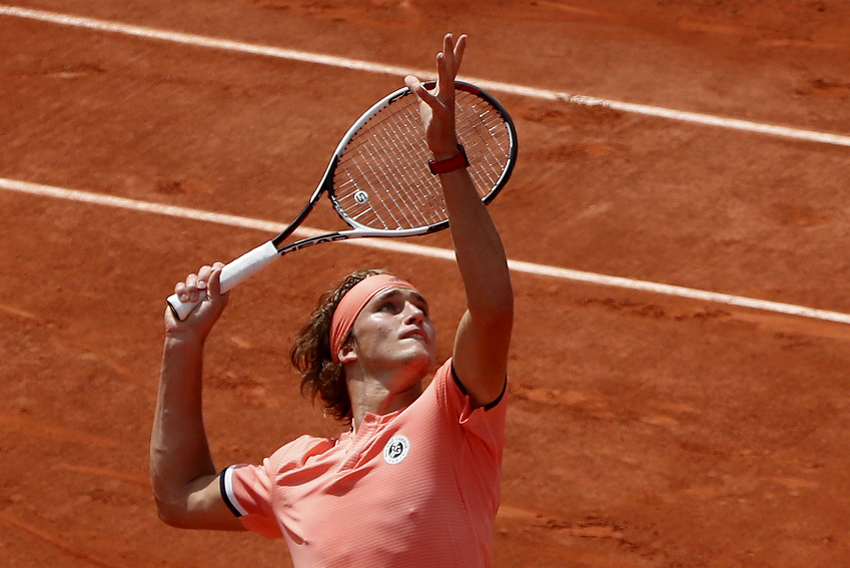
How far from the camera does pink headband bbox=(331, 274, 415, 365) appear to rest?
4.86 meters

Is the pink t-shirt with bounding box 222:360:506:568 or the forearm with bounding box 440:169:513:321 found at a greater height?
the forearm with bounding box 440:169:513:321

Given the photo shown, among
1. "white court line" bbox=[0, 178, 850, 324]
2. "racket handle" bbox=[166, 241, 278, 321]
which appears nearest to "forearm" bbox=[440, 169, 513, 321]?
"racket handle" bbox=[166, 241, 278, 321]

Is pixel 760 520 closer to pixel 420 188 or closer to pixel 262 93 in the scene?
pixel 420 188

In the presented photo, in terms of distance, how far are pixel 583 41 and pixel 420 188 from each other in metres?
3.08

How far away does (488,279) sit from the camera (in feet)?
12.8

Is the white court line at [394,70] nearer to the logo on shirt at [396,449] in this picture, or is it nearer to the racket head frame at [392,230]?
the racket head frame at [392,230]

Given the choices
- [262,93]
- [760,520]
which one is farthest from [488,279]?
[262,93]

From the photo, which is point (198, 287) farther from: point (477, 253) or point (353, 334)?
point (477, 253)

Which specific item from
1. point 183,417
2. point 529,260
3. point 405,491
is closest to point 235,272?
point 183,417

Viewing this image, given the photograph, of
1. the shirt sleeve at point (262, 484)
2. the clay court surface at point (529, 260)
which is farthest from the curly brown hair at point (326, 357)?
the clay court surface at point (529, 260)

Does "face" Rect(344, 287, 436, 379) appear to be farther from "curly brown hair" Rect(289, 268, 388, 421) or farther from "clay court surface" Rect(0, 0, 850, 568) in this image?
"clay court surface" Rect(0, 0, 850, 568)

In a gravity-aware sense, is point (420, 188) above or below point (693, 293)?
above

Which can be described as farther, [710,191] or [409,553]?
[710,191]

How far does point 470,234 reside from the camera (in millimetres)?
3906
